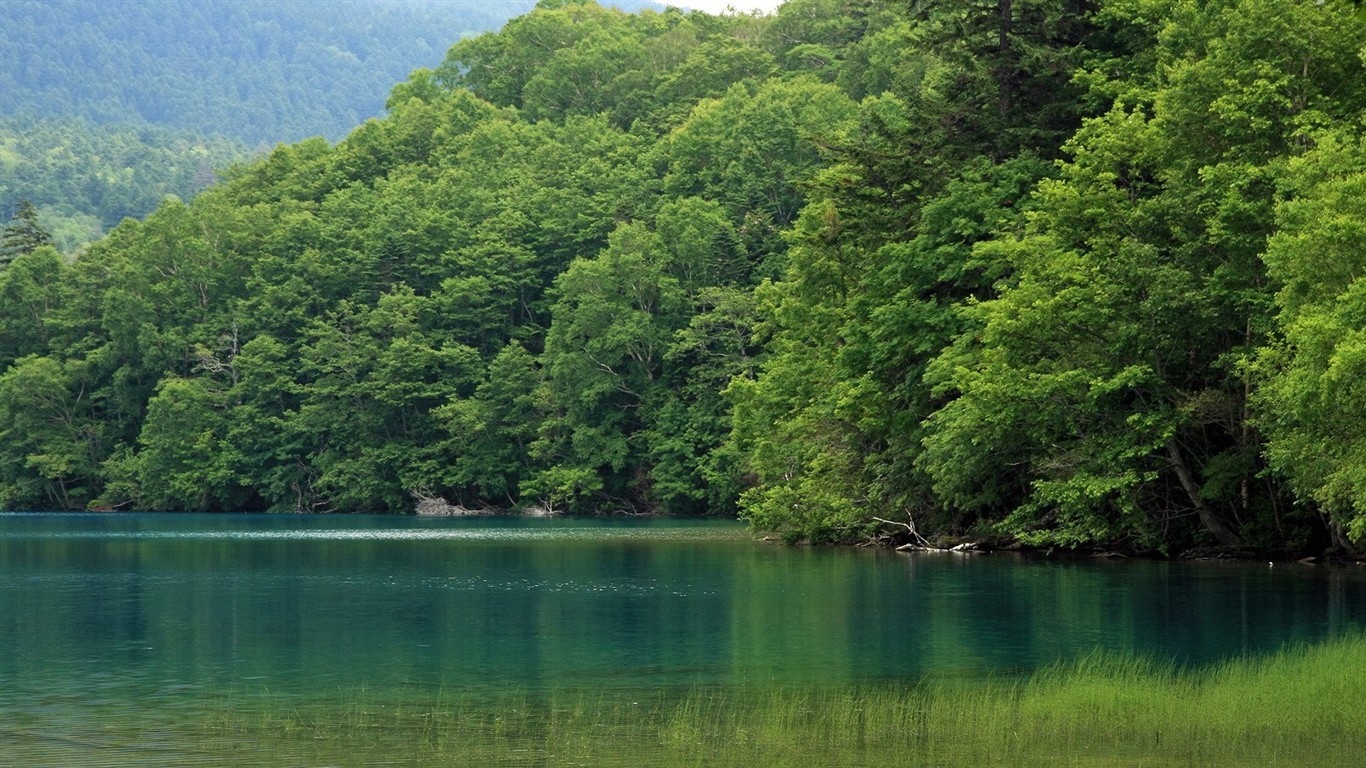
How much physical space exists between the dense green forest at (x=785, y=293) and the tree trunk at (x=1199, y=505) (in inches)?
4.0

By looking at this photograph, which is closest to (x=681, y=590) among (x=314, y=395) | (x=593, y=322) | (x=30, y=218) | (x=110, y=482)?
(x=593, y=322)

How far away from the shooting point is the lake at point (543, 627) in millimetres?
22703

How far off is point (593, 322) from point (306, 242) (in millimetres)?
32239

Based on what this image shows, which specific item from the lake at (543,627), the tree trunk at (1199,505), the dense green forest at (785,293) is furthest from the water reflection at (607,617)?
the dense green forest at (785,293)

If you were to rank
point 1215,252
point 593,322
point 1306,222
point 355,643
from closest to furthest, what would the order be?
point 355,643 → point 1306,222 → point 1215,252 → point 593,322

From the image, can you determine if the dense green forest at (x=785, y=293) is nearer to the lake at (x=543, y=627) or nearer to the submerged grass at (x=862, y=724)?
the lake at (x=543, y=627)

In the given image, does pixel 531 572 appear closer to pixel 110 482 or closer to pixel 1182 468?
pixel 1182 468

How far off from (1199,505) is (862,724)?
28732 mm

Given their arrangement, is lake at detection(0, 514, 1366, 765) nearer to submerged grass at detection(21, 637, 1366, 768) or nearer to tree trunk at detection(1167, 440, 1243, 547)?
submerged grass at detection(21, 637, 1366, 768)

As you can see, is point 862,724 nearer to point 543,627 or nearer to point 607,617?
point 543,627

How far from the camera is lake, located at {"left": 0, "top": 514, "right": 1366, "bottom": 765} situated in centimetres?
2270

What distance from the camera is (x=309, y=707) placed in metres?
21.8

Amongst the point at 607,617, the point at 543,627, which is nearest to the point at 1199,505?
the point at 607,617

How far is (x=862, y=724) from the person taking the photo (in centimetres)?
1959
